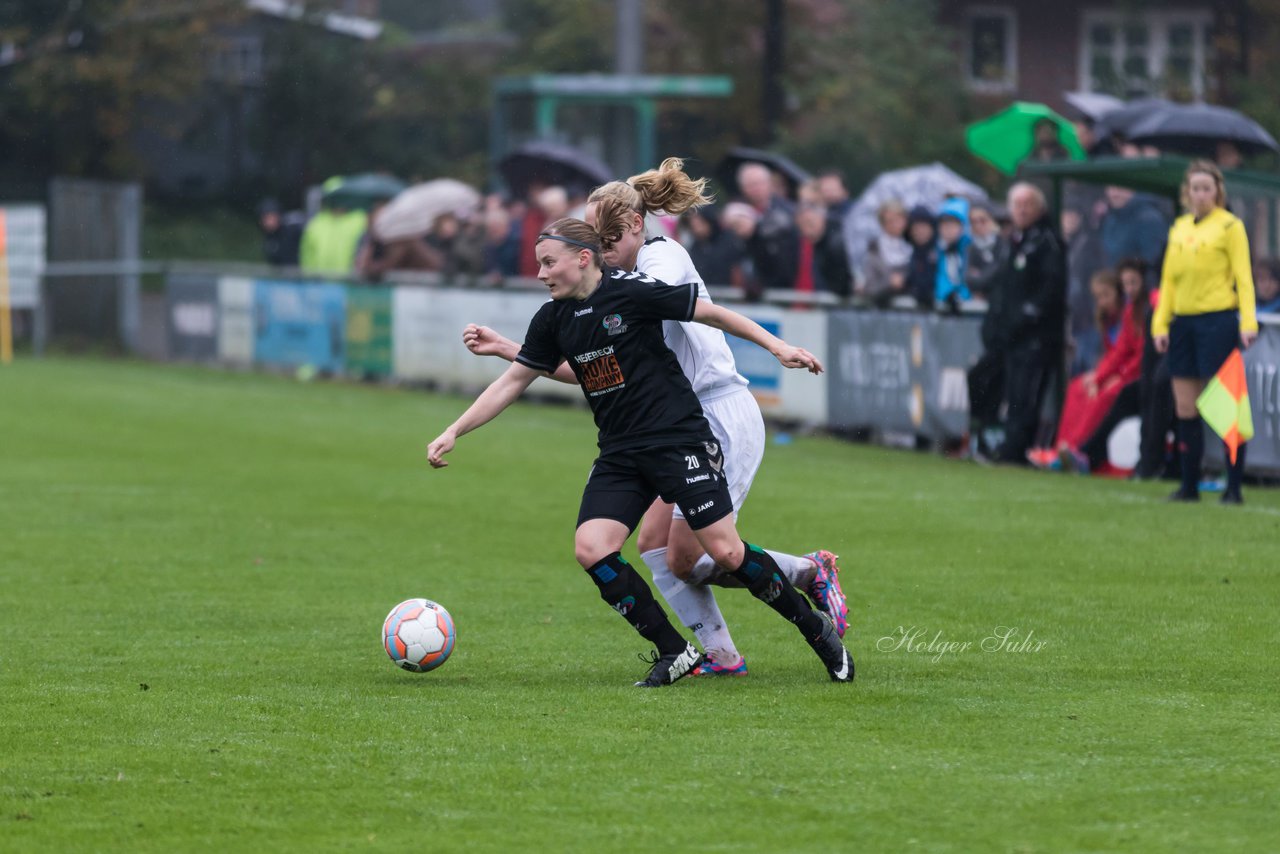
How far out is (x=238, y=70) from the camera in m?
49.8

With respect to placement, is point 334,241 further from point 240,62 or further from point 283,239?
point 240,62

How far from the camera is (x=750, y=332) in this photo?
6.82 metres

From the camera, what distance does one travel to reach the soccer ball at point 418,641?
7.43m

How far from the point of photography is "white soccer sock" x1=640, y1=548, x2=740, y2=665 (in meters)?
7.46

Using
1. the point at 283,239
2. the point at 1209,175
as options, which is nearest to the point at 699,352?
the point at 1209,175

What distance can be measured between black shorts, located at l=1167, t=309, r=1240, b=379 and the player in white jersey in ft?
19.1

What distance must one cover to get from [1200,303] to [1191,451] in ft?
3.02

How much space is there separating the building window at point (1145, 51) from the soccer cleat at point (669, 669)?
2296cm

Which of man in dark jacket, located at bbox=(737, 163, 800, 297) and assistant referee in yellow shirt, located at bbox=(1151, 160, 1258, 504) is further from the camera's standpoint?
man in dark jacket, located at bbox=(737, 163, 800, 297)

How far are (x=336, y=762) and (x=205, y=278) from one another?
2437 centimetres

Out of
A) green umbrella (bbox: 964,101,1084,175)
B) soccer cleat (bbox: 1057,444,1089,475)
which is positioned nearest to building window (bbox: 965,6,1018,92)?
green umbrella (bbox: 964,101,1084,175)

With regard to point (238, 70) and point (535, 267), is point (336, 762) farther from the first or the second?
point (238, 70)

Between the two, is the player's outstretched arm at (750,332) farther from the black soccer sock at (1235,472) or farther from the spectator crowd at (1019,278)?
the spectator crowd at (1019,278)

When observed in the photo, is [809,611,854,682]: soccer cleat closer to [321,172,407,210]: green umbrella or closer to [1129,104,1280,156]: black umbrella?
[1129,104,1280,156]: black umbrella
